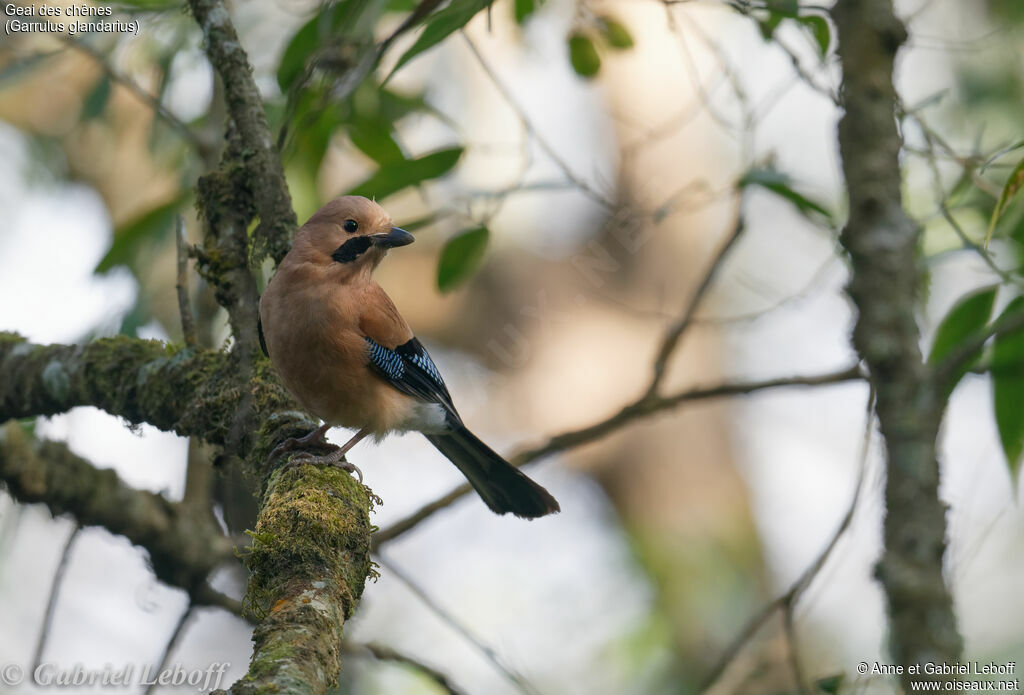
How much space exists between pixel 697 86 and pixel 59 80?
20.9 feet

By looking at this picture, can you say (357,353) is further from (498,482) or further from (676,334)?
(676,334)

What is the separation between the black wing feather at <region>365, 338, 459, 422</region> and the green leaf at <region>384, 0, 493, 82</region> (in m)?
1.36

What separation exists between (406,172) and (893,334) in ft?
7.65

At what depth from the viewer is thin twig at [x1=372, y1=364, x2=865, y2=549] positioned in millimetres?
4305

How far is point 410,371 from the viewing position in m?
4.56

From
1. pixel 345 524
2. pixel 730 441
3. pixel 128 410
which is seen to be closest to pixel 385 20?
pixel 128 410

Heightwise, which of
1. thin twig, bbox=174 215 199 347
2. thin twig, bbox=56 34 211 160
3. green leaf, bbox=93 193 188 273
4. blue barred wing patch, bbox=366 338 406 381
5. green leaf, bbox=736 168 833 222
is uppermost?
thin twig, bbox=56 34 211 160

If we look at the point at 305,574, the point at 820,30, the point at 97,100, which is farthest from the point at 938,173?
the point at 97,100

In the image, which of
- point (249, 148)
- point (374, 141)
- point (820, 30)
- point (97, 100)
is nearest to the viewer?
point (249, 148)

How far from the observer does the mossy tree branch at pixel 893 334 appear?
246 cm

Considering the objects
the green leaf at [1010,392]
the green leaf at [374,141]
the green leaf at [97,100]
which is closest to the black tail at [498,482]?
the green leaf at [374,141]

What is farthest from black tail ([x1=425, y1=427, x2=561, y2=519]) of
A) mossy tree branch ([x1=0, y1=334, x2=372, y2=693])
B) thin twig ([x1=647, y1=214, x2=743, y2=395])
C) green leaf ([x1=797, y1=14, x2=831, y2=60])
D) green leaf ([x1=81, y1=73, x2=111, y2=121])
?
green leaf ([x1=81, y1=73, x2=111, y2=121])

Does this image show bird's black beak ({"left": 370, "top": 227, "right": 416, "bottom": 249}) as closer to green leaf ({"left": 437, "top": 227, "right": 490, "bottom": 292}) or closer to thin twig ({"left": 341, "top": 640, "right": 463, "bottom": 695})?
green leaf ({"left": 437, "top": 227, "right": 490, "bottom": 292})

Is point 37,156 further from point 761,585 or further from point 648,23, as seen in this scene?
point 761,585
